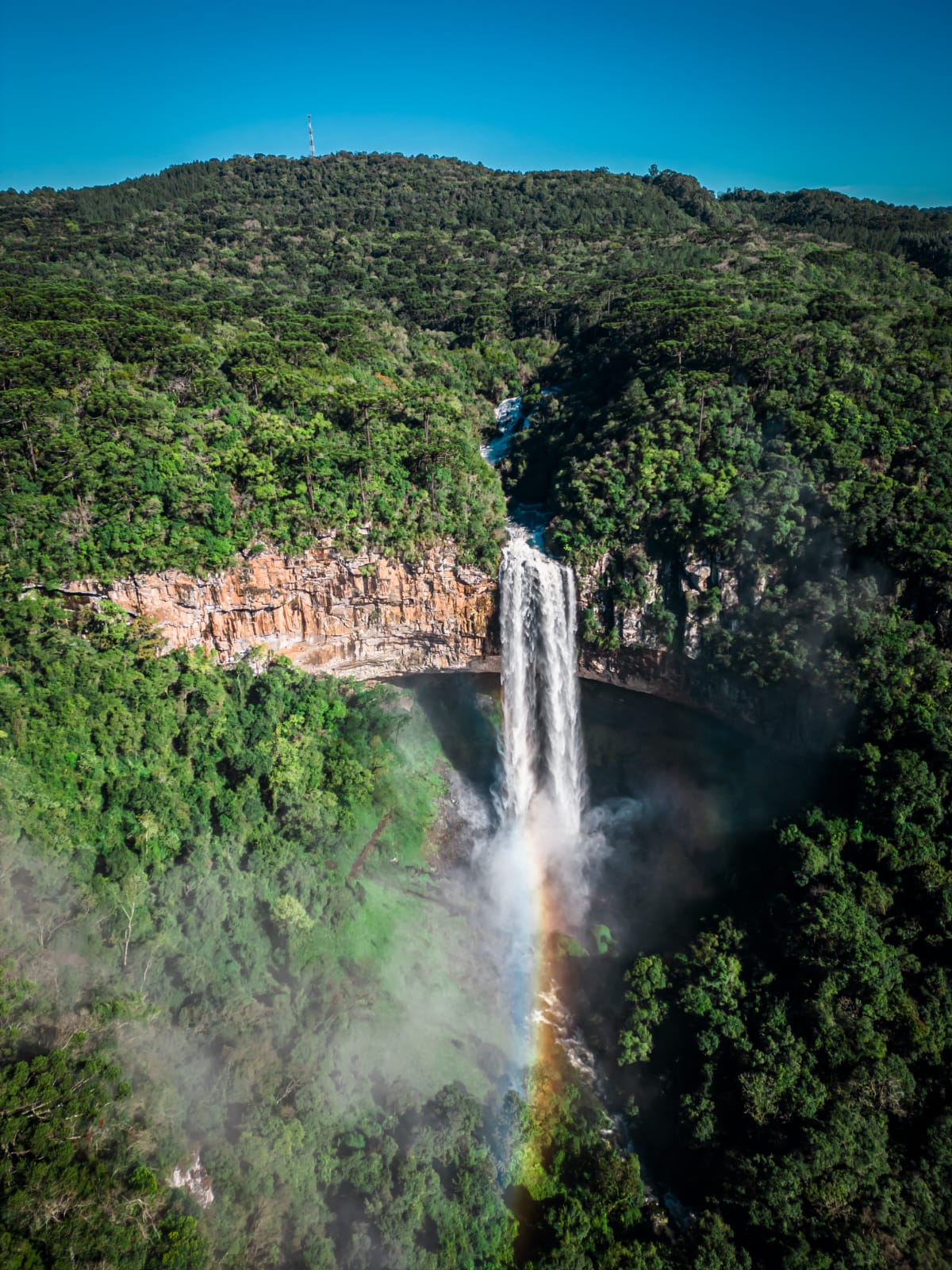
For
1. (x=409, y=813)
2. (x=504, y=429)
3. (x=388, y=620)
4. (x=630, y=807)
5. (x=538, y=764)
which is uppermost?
(x=504, y=429)

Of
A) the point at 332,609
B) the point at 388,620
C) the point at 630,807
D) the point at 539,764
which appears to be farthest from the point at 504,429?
the point at 630,807

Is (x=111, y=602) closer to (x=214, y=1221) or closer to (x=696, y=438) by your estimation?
(x=214, y=1221)

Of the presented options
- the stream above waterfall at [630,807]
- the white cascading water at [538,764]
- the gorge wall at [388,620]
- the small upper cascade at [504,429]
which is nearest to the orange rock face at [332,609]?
the gorge wall at [388,620]

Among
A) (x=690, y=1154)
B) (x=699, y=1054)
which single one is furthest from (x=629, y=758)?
(x=690, y=1154)

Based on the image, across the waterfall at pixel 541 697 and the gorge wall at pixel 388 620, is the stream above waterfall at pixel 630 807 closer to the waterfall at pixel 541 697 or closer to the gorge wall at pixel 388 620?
the waterfall at pixel 541 697

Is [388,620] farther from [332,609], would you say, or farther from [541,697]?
[541,697]

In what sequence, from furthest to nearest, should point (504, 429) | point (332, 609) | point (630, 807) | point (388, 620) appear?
point (504, 429) → point (630, 807) → point (388, 620) → point (332, 609)

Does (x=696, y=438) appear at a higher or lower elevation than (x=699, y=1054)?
higher
